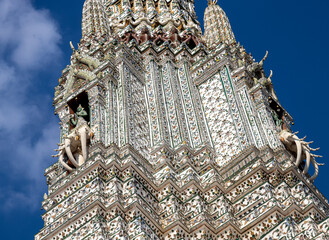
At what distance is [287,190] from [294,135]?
2265mm

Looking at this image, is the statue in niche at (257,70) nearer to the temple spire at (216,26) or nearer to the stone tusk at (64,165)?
the temple spire at (216,26)

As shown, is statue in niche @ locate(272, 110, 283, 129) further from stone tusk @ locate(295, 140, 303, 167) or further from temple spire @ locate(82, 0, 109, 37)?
temple spire @ locate(82, 0, 109, 37)

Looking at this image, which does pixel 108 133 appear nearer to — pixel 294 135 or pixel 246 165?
pixel 246 165

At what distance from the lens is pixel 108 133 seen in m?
15.6

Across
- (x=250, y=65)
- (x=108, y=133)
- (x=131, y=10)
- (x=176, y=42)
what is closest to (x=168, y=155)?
(x=108, y=133)

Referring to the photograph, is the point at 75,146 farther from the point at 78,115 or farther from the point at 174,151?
the point at 174,151

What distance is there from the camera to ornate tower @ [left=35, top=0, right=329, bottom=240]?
13281 mm

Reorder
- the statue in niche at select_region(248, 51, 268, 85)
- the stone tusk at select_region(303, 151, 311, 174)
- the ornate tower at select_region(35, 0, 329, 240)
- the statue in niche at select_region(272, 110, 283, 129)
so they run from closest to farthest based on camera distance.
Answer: the ornate tower at select_region(35, 0, 329, 240) → the stone tusk at select_region(303, 151, 311, 174) → the statue in niche at select_region(272, 110, 283, 129) → the statue in niche at select_region(248, 51, 268, 85)

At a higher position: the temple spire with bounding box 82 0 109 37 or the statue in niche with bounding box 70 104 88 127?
the temple spire with bounding box 82 0 109 37

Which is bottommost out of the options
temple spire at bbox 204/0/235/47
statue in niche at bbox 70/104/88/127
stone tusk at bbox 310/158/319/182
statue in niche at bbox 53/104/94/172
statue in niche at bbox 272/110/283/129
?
stone tusk at bbox 310/158/319/182

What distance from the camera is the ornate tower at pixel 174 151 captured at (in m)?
13.3

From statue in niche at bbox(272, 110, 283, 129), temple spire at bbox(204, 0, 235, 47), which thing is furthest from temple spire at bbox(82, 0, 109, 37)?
statue in niche at bbox(272, 110, 283, 129)

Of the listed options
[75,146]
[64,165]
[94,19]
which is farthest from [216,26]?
[64,165]

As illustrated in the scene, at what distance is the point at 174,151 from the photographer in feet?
51.8
